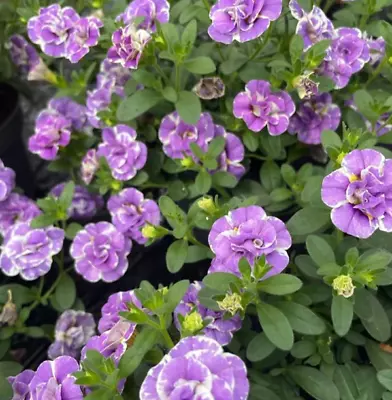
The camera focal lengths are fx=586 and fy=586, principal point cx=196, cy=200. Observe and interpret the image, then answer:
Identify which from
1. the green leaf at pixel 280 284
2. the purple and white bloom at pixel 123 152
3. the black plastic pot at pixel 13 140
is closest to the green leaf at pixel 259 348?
the green leaf at pixel 280 284

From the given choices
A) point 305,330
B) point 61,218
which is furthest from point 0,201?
point 305,330

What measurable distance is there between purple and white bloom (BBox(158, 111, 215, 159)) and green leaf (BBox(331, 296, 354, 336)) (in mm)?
428

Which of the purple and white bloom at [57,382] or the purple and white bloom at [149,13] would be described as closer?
the purple and white bloom at [57,382]

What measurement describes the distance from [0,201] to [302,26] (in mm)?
704

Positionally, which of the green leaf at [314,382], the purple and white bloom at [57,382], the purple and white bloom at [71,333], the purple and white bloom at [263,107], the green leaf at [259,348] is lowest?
the purple and white bloom at [71,333]

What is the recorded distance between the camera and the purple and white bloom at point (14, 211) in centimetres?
123

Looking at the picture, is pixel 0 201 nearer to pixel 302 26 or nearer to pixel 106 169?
pixel 106 169

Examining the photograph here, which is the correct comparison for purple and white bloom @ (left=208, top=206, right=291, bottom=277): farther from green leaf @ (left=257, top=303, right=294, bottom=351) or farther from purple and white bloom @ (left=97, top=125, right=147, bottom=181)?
purple and white bloom @ (left=97, top=125, right=147, bottom=181)

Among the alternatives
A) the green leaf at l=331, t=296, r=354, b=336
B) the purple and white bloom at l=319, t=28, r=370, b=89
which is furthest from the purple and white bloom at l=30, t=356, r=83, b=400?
the purple and white bloom at l=319, t=28, r=370, b=89

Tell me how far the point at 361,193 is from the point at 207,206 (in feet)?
0.81

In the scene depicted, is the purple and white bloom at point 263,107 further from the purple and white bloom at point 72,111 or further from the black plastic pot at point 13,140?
the black plastic pot at point 13,140

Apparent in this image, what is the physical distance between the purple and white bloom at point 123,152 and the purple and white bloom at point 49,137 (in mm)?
112

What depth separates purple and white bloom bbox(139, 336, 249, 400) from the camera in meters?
0.66

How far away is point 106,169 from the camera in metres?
1.23
